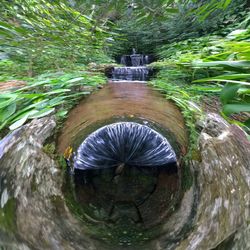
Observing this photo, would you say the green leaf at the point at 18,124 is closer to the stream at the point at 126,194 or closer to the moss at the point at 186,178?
the stream at the point at 126,194

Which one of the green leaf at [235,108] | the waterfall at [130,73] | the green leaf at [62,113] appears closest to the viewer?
the green leaf at [235,108]

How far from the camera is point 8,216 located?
1042 mm

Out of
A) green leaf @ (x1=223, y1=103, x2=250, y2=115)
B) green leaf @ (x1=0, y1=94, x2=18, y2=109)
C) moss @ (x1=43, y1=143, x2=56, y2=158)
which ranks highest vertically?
green leaf @ (x1=223, y1=103, x2=250, y2=115)

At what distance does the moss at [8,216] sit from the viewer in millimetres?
1027

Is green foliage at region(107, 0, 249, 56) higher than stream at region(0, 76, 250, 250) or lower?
lower

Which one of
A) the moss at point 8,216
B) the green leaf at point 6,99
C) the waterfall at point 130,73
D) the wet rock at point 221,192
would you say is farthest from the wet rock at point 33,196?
the waterfall at point 130,73

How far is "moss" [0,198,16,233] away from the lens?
1.03m

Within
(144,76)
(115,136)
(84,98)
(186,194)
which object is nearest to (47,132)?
(115,136)

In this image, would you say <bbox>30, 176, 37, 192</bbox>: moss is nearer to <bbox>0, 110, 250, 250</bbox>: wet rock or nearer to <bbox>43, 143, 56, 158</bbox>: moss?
<bbox>0, 110, 250, 250</bbox>: wet rock

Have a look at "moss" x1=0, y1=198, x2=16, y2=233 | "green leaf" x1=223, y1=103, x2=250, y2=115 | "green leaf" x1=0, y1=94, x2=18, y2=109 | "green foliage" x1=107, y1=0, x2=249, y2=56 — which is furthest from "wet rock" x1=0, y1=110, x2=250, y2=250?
"green foliage" x1=107, y1=0, x2=249, y2=56

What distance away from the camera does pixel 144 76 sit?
4.28 m

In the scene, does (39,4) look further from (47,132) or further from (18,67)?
(18,67)

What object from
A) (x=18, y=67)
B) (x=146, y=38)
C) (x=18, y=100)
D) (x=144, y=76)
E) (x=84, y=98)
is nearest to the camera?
(x=18, y=100)

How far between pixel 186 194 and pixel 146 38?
21.6 ft
